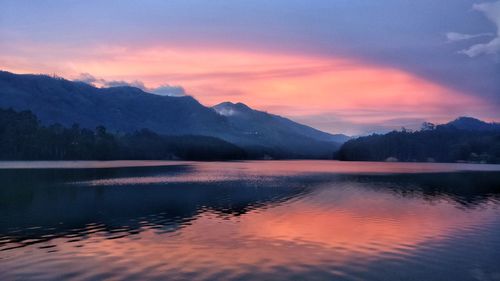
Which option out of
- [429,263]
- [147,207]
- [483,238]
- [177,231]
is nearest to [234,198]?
[147,207]

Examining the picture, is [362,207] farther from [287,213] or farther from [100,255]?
[100,255]

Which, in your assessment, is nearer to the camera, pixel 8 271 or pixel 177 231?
pixel 8 271

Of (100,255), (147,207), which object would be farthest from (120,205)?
(100,255)

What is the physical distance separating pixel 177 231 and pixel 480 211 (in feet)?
146

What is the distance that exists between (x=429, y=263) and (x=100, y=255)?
25.0m

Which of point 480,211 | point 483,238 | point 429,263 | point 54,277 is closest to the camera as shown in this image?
point 54,277

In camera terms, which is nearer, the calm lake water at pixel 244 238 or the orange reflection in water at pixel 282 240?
the calm lake water at pixel 244 238

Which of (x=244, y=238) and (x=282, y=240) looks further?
(x=244, y=238)

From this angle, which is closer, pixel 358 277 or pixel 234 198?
pixel 358 277

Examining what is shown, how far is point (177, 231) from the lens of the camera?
1795 inches

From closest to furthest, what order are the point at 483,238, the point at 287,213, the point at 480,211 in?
the point at 483,238 < the point at 287,213 < the point at 480,211

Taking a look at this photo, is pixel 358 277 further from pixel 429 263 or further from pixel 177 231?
pixel 177 231

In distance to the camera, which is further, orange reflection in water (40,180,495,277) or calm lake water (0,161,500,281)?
orange reflection in water (40,180,495,277)

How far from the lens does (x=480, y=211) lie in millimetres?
64562
